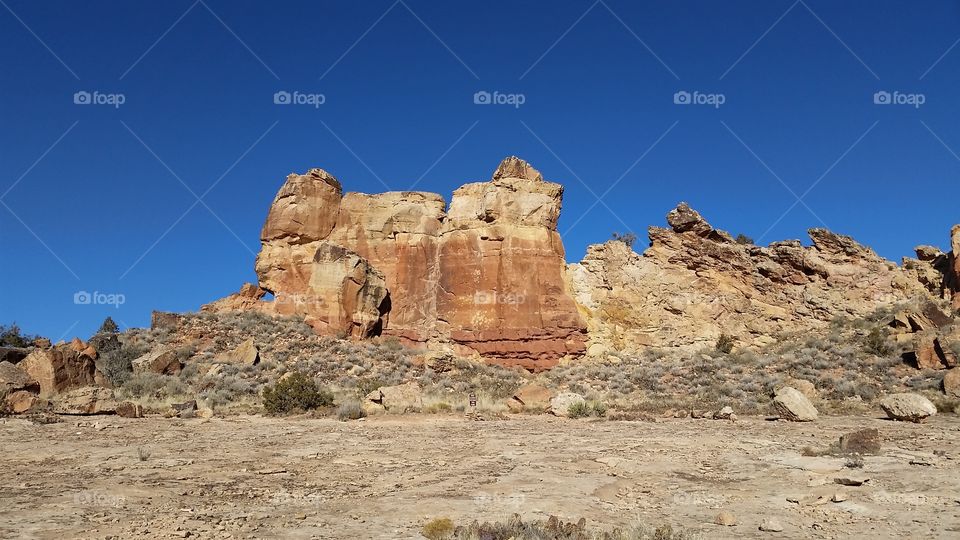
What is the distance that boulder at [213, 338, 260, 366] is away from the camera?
81.8 ft

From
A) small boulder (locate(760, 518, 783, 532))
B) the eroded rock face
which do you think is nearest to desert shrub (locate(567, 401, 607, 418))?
small boulder (locate(760, 518, 783, 532))

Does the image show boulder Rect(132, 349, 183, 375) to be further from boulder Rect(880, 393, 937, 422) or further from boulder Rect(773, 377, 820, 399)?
Answer: boulder Rect(880, 393, 937, 422)

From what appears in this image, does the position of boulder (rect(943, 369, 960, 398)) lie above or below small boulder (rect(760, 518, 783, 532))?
above

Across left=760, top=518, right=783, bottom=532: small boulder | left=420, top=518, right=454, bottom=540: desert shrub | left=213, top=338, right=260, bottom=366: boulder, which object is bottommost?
left=420, top=518, right=454, bottom=540: desert shrub

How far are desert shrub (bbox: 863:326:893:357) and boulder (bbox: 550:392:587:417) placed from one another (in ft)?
43.3

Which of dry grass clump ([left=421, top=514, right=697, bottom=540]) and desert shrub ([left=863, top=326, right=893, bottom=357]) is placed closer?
dry grass clump ([left=421, top=514, right=697, bottom=540])

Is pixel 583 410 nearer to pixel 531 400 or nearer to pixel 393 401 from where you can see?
pixel 531 400

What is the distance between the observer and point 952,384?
17844mm

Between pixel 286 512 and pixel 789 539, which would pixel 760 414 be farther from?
pixel 286 512

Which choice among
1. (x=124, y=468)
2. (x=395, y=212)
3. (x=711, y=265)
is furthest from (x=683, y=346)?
(x=124, y=468)

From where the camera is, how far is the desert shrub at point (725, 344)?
95.6 feet

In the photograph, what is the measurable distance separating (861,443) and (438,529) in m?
8.23

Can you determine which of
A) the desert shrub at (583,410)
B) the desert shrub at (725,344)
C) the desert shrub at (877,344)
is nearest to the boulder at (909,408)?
the desert shrub at (583,410)

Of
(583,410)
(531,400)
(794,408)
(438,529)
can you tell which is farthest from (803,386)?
(438,529)
